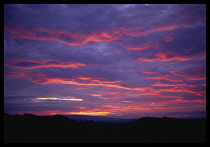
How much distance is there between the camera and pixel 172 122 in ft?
142

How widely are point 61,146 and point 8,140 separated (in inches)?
404

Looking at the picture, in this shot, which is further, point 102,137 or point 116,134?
point 116,134

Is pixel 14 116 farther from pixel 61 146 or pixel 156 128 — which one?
pixel 156 128

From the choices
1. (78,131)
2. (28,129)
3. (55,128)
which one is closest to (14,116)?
(28,129)
